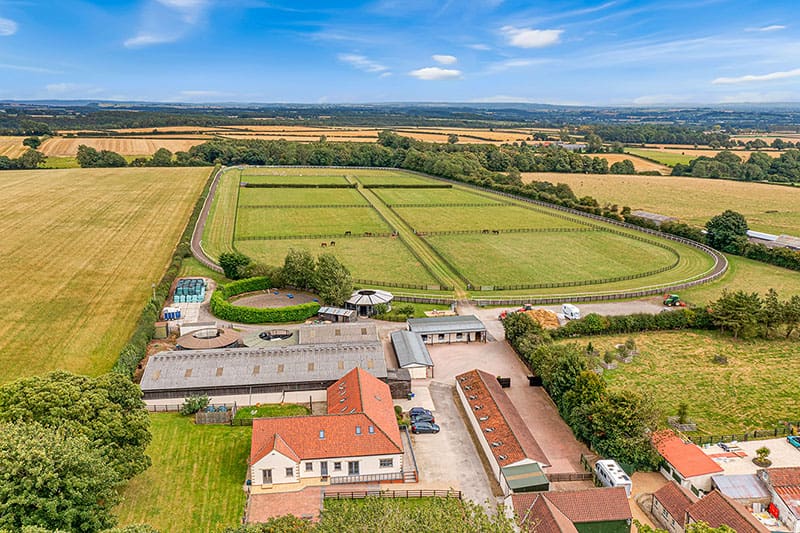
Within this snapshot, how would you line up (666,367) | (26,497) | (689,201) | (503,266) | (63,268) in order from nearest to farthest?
1. (26,497)
2. (666,367)
3. (63,268)
4. (503,266)
5. (689,201)

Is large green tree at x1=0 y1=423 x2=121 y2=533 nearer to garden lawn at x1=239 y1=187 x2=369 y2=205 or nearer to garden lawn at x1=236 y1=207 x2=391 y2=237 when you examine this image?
garden lawn at x1=236 y1=207 x2=391 y2=237

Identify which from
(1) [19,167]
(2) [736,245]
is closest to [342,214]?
(2) [736,245]

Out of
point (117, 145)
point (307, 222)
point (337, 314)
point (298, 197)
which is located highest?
point (117, 145)

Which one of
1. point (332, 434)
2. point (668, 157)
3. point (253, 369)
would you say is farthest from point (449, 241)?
point (668, 157)

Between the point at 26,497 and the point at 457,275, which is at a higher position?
the point at 26,497

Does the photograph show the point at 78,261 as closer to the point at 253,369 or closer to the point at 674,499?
the point at 253,369

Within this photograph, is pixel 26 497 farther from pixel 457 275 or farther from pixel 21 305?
pixel 457 275
